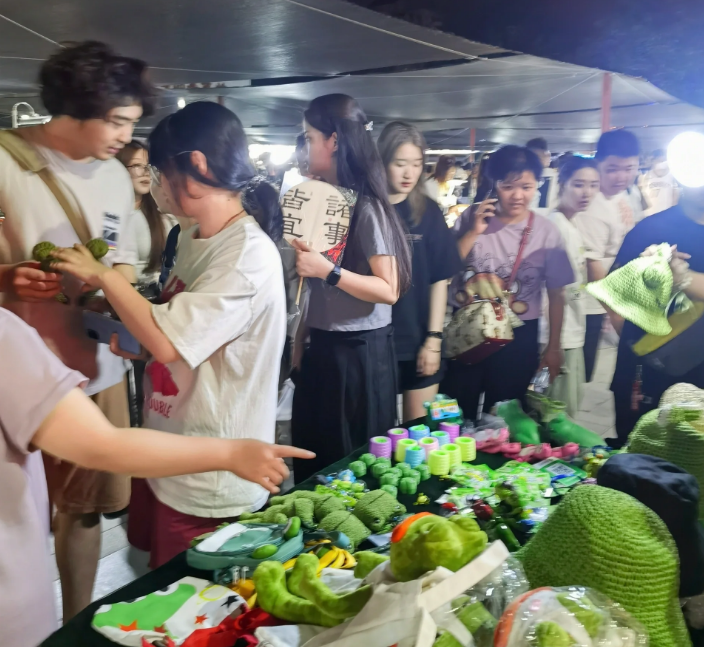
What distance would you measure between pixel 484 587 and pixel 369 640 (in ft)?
0.41

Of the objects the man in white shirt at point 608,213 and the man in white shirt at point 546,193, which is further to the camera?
the man in white shirt at point 546,193

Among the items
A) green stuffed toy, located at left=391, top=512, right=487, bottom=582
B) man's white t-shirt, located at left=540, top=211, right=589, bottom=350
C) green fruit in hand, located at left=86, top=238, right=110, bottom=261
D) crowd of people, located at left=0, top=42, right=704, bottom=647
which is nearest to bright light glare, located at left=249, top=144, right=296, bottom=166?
crowd of people, located at left=0, top=42, right=704, bottom=647

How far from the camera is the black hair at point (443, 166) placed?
1.67 metres

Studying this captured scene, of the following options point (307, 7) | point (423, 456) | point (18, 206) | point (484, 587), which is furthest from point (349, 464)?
point (307, 7)

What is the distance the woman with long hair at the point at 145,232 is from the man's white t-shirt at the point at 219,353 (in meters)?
0.09

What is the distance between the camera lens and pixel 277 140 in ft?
4.52

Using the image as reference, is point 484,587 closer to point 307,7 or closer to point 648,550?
point 648,550

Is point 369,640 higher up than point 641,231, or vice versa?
point 641,231

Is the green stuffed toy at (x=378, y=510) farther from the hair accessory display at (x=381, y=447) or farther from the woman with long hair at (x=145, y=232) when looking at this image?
the woman with long hair at (x=145, y=232)

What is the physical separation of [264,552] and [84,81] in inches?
34.4

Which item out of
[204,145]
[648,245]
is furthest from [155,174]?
[648,245]

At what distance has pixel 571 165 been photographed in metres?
1.65

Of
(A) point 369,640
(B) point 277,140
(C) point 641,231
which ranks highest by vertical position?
(B) point 277,140

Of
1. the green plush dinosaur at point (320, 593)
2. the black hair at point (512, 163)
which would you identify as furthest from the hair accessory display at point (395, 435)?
the black hair at point (512, 163)
